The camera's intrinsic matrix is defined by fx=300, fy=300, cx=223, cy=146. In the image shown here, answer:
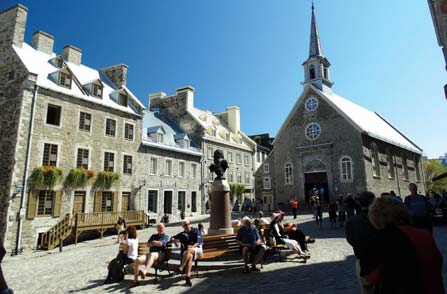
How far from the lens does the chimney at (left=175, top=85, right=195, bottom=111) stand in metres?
35.8

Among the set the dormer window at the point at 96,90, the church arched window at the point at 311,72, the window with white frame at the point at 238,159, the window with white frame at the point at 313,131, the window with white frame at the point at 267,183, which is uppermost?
the church arched window at the point at 311,72

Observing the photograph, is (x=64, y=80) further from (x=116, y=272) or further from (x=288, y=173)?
(x=288, y=173)

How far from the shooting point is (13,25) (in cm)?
2097

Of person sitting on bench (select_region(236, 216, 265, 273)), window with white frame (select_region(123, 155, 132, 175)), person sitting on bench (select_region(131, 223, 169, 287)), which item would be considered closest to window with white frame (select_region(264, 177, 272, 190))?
window with white frame (select_region(123, 155, 132, 175))

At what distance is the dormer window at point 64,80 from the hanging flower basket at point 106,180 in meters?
6.79

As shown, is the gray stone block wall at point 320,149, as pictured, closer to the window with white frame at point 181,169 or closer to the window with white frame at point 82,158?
the window with white frame at point 181,169

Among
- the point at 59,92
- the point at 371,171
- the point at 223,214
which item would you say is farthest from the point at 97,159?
the point at 371,171

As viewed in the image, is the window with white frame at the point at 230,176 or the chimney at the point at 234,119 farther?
the chimney at the point at 234,119

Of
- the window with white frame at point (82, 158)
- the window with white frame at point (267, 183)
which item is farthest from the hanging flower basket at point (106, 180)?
the window with white frame at point (267, 183)

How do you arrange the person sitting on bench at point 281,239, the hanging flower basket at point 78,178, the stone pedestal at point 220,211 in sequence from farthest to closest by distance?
the hanging flower basket at point 78,178
the stone pedestal at point 220,211
the person sitting on bench at point 281,239

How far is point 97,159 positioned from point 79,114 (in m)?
3.51

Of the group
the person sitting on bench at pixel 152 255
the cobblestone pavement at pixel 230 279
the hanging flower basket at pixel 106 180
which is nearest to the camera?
the cobblestone pavement at pixel 230 279

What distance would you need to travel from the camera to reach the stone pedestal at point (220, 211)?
11.5 metres

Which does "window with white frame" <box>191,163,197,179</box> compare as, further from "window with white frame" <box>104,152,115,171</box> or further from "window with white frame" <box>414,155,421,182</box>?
"window with white frame" <box>414,155,421,182</box>
